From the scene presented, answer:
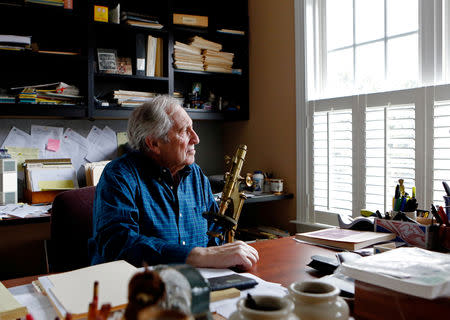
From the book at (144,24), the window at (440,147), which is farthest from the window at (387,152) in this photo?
the book at (144,24)

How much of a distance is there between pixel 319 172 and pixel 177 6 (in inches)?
67.9

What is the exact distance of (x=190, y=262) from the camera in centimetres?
109

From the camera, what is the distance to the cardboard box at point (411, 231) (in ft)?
3.82

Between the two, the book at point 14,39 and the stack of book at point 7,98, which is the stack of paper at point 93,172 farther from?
the book at point 14,39

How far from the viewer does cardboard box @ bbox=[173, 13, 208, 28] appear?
2.80m

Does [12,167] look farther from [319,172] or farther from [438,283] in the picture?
[438,283]

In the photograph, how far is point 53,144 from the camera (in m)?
2.72

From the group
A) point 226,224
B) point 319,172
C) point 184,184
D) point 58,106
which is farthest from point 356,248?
point 58,106

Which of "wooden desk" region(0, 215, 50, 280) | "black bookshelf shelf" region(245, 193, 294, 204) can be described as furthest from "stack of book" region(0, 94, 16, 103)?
"black bookshelf shelf" region(245, 193, 294, 204)

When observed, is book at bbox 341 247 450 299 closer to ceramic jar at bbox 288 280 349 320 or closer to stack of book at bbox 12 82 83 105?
ceramic jar at bbox 288 280 349 320

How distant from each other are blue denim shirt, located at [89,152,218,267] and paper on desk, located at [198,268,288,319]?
5.1 inches

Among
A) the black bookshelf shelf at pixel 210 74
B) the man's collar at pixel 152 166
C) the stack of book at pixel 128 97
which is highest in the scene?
the black bookshelf shelf at pixel 210 74

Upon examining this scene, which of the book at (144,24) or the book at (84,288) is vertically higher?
the book at (144,24)

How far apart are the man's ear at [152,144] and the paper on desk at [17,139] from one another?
1.49 metres
